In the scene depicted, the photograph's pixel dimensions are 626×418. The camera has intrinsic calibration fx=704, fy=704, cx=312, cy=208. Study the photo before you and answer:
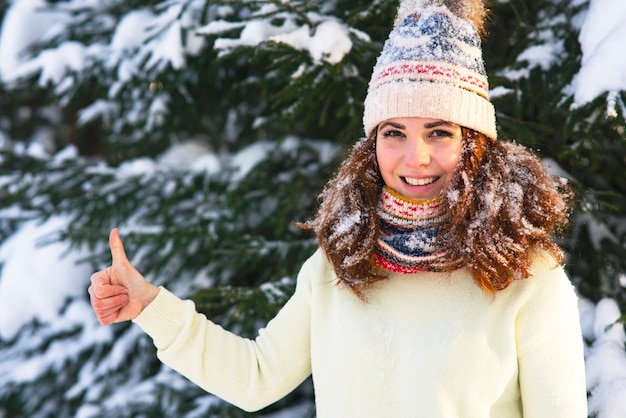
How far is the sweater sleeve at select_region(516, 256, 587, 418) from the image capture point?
1697 mm

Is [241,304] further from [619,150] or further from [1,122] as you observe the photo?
[1,122]

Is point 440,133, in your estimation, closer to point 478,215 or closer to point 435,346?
point 478,215

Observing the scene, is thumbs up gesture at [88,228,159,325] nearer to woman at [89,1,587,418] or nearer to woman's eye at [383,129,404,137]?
woman at [89,1,587,418]

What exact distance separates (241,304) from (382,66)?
1.24 m

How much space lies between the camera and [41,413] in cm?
410

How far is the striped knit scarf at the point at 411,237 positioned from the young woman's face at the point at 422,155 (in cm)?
4

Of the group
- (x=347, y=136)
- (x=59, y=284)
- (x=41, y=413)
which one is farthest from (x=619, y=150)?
(x=41, y=413)

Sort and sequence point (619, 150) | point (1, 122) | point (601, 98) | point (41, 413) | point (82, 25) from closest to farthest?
point (601, 98) → point (619, 150) → point (82, 25) → point (41, 413) → point (1, 122)

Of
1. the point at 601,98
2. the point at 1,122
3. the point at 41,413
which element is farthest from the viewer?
the point at 1,122

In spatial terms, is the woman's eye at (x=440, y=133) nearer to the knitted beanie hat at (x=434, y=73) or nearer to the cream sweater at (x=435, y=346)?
the knitted beanie hat at (x=434, y=73)

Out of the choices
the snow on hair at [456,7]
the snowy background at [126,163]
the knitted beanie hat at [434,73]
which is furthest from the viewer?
the snowy background at [126,163]

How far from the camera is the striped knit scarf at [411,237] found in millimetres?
1789

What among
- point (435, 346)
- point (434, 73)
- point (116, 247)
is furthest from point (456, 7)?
point (116, 247)

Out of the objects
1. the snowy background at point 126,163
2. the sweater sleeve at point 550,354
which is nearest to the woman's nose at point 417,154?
the sweater sleeve at point 550,354
